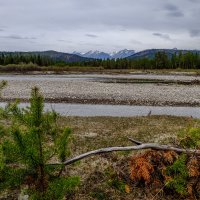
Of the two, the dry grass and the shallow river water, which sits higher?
the dry grass

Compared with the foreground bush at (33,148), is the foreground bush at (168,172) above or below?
below

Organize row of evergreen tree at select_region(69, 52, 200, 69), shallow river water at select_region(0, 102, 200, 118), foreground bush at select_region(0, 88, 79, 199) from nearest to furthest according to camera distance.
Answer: foreground bush at select_region(0, 88, 79, 199) < shallow river water at select_region(0, 102, 200, 118) < row of evergreen tree at select_region(69, 52, 200, 69)

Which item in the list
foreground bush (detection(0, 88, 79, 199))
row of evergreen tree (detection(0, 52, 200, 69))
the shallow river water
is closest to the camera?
foreground bush (detection(0, 88, 79, 199))

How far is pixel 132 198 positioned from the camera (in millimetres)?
9789

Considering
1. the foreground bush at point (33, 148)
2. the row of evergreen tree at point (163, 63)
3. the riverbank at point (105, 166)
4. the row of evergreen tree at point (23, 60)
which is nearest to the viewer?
the foreground bush at point (33, 148)

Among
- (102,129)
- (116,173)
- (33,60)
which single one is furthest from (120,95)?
(33,60)

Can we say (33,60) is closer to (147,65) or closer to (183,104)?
(147,65)

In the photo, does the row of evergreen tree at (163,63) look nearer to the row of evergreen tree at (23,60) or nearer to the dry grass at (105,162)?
the row of evergreen tree at (23,60)

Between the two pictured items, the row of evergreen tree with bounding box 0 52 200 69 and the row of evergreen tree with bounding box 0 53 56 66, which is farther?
the row of evergreen tree with bounding box 0 53 56 66

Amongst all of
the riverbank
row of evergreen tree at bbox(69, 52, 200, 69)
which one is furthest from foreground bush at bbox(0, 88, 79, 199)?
row of evergreen tree at bbox(69, 52, 200, 69)

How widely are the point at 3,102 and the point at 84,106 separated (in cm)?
927

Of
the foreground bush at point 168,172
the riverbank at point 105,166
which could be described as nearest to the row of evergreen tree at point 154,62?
the riverbank at point 105,166

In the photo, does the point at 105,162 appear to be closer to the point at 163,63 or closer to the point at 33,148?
the point at 33,148

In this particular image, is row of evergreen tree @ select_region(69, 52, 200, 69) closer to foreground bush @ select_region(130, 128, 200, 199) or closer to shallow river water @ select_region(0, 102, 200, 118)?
shallow river water @ select_region(0, 102, 200, 118)
